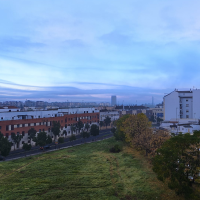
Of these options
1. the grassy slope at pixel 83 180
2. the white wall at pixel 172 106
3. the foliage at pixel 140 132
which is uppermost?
the white wall at pixel 172 106

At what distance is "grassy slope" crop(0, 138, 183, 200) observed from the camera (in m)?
18.3

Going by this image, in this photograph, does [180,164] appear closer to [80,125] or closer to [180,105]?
[80,125]

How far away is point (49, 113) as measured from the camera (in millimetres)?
58656

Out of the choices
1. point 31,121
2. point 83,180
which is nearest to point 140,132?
point 83,180

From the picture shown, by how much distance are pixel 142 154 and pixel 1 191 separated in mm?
23244

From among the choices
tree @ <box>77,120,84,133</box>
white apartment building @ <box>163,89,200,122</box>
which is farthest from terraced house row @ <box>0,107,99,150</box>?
white apartment building @ <box>163,89,200,122</box>

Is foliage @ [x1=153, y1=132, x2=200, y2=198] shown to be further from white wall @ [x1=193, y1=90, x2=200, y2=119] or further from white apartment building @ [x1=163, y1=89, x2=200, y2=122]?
white wall @ [x1=193, y1=90, x2=200, y2=119]

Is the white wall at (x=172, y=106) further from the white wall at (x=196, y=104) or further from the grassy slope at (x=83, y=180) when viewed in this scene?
the grassy slope at (x=83, y=180)

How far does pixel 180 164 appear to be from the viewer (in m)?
15.0

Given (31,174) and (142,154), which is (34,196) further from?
(142,154)

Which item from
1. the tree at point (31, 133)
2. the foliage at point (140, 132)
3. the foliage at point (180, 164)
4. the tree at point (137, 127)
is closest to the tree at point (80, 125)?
the tree at point (31, 133)

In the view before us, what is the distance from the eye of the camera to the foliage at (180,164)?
50.3 feet

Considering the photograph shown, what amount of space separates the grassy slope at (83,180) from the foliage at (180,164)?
8.73 feet

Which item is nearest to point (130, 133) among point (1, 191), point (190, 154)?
point (190, 154)
